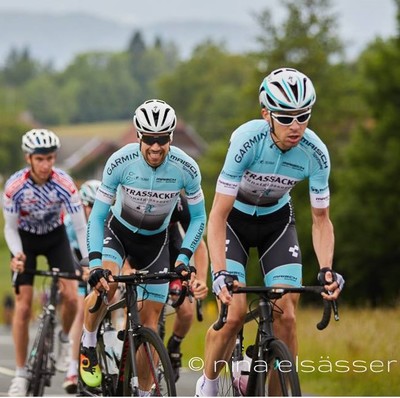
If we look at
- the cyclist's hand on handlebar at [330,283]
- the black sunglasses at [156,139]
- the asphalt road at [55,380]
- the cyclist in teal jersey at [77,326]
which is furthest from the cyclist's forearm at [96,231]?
the asphalt road at [55,380]

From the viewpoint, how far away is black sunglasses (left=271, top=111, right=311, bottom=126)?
8555 millimetres

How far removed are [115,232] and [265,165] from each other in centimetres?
161

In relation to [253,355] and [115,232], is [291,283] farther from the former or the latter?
[115,232]

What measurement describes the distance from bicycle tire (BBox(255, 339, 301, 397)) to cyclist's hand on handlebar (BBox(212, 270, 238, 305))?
15.2 inches

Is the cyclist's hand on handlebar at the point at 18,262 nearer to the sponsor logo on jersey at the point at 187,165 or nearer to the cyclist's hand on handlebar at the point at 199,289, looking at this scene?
the sponsor logo on jersey at the point at 187,165

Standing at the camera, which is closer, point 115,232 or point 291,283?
point 291,283

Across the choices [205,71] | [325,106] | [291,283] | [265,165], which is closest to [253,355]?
[291,283]

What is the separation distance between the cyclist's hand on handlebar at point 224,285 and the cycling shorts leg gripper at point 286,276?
2.52 ft

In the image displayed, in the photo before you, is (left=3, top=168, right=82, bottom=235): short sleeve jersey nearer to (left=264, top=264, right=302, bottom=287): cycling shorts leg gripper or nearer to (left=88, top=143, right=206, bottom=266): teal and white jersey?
(left=88, top=143, right=206, bottom=266): teal and white jersey

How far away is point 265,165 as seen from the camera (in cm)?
898

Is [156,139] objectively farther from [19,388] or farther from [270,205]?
[19,388]

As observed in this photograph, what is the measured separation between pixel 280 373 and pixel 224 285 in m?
0.78

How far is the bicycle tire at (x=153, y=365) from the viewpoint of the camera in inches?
328

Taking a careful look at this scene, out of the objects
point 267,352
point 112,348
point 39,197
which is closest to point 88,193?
point 39,197
